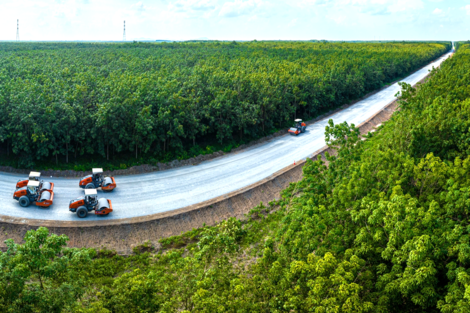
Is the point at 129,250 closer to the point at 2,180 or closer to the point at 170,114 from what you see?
the point at 2,180

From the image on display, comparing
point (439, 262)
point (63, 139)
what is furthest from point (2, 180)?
point (439, 262)

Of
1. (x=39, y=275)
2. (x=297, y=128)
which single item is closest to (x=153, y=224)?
(x=39, y=275)

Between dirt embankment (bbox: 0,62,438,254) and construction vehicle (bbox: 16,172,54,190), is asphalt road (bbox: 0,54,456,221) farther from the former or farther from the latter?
dirt embankment (bbox: 0,62,438,254)

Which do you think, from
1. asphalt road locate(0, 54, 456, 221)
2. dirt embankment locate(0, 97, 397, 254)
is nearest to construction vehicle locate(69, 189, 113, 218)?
asphalt road locate(0, 54, 456, 221)

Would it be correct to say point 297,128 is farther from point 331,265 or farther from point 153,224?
point 331,265

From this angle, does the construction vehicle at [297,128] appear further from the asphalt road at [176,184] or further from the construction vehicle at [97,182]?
the construction vehicle at [97,182]
